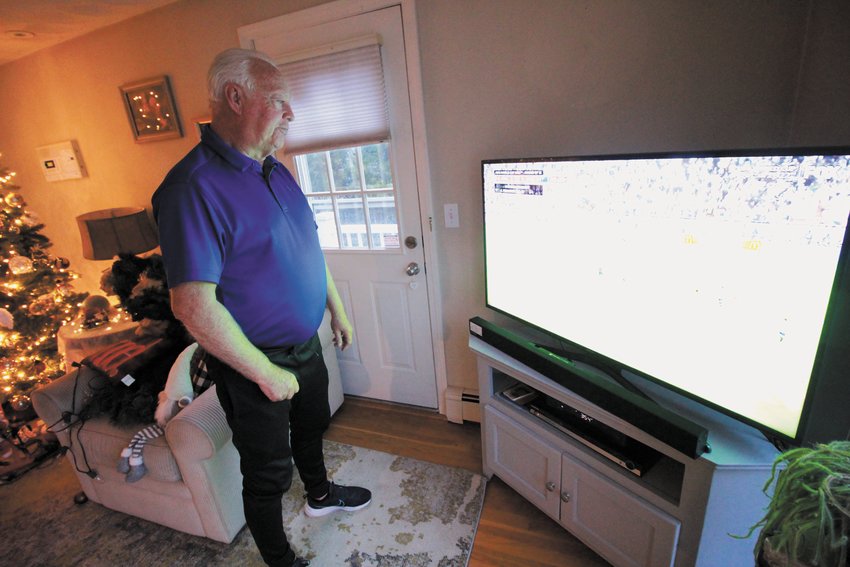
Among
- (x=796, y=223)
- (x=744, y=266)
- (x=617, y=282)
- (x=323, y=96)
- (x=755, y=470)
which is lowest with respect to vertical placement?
(x=755, y=470)

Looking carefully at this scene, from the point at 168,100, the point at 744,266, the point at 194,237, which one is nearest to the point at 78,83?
the point at 168,100

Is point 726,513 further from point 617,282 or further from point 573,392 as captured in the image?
point 617,282

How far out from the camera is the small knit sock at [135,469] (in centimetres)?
146

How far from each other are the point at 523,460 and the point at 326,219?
4.89ft

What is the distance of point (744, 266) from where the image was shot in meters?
0.93

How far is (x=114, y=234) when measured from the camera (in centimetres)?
231

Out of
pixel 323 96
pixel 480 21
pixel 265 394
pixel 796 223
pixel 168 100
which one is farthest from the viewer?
pixel 168 100

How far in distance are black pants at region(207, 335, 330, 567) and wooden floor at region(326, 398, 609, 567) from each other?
2.27 feet

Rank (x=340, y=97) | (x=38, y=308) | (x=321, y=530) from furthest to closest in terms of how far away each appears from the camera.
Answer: (x=38, y=308), (x=340, y=97), (x=321, y=530)

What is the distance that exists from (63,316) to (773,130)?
12.3ft

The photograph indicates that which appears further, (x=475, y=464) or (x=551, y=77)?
(x=475, y=464)

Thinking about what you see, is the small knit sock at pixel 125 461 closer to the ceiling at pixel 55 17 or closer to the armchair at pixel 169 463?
the armchair at pixel 169 463

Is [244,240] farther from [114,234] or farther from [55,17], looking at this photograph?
[55,17]

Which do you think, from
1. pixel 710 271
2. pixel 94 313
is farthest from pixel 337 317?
pixel 94 313
